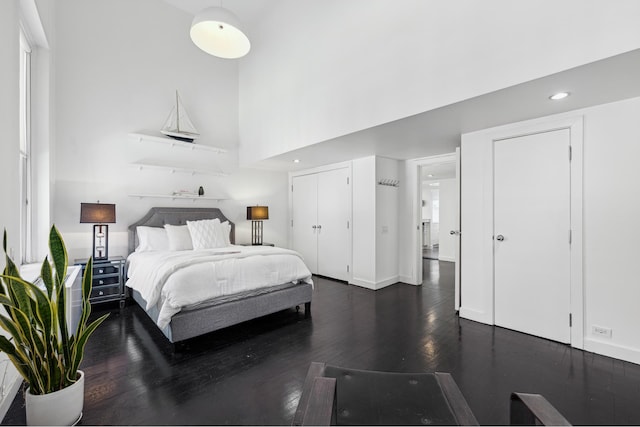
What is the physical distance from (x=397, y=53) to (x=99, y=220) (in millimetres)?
3990

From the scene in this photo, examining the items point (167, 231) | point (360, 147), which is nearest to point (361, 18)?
point (360, 147)

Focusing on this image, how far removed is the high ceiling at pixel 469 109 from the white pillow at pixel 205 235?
1512mm

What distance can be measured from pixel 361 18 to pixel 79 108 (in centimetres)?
390

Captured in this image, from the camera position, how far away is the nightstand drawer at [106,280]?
3539 mm

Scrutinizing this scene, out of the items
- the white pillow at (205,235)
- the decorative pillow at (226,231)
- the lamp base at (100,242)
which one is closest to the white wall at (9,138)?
the lamp base at (100,242)

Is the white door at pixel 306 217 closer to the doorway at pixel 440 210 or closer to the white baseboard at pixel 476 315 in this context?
the doorway at pixel 440 210

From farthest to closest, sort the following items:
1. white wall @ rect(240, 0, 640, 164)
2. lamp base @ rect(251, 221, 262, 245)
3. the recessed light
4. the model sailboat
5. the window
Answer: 1. lamp base @ rect(251, 221, 262, 245)
2. the model sailboat
3. the window
4. the recessed light
5. white wall @ rect(240, 0, 640, 164)

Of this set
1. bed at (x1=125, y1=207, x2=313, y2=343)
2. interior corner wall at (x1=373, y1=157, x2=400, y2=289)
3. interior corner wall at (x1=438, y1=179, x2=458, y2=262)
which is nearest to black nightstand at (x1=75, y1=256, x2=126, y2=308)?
bed at (x1=125, y1=207, x2=313, y2=343)

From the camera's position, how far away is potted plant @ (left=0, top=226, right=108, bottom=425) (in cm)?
135

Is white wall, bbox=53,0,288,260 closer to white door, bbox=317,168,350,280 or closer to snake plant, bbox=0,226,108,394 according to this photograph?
white door, bbox=317,168,350,280

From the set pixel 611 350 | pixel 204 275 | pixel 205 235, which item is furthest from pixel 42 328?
pixel 611 350

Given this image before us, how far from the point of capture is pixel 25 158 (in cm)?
291

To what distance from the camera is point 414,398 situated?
1.32 meters

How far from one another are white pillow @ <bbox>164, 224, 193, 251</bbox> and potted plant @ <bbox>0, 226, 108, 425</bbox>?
247 centimetres
